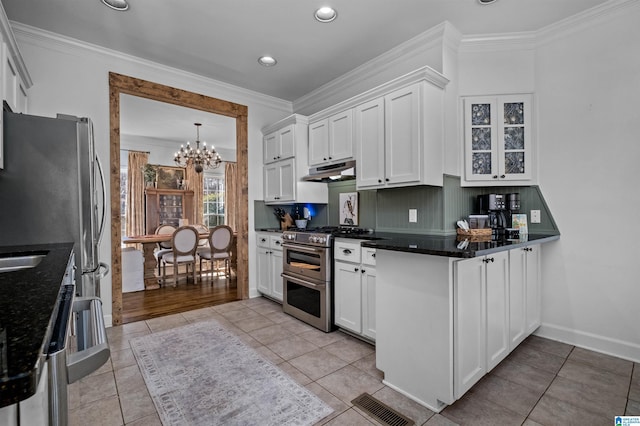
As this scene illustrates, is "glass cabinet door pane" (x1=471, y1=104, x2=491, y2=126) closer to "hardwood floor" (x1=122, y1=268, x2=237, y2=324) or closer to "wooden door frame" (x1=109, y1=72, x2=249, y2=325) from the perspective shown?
"wooden door frame" (x1=109, y1=72, x2=249, y2=325)

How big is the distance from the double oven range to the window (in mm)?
4631

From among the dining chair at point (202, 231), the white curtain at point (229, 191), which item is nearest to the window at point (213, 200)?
the white curtain at point (229, 191)

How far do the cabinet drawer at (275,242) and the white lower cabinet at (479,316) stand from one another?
7.75 feet

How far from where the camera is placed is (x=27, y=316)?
61 centimetres

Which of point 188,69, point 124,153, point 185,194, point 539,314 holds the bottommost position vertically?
point 539,314

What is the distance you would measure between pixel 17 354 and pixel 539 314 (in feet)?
11.5

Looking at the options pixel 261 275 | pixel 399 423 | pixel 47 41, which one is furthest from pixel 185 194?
pixel 399 423

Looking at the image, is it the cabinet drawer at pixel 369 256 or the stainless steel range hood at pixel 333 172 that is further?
the stainless steel range hood at pixel 333 172

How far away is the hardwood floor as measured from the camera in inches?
144

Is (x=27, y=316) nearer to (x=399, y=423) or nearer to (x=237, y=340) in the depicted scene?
(x=399, y=423)

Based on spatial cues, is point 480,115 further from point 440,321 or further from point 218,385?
point 218,385

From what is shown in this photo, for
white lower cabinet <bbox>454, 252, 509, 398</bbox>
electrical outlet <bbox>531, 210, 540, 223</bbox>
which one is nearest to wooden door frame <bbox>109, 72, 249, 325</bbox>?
white lower cabinet <bbox>454, 252, 509, 398</bbox>

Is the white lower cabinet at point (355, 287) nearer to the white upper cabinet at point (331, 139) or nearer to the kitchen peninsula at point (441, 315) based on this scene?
the kitchen peninsula at point (441, 315)

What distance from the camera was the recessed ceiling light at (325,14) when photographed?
8.27ft
